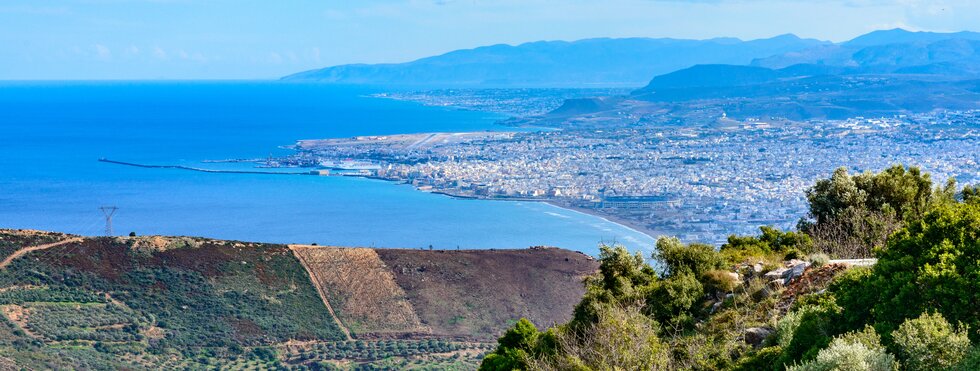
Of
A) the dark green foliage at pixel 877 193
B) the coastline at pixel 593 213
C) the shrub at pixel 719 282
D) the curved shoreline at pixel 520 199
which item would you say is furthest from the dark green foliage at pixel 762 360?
the curved shoreline at pixel 520 199

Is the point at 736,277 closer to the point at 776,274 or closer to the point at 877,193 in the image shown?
the point at 776,274

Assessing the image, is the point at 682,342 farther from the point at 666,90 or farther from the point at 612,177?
the point at 666,90

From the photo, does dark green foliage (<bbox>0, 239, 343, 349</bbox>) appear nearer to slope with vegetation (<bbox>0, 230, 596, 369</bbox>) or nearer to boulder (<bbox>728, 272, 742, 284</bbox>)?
slope with vegetation (<bbox>0, 230, 596, 369</bbox>)

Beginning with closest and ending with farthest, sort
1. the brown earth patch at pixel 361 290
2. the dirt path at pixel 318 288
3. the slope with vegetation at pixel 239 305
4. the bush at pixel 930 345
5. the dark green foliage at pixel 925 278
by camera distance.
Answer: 1. the bush at pixel 930 345
2. the dark green foliage at pixel 925 278
3. the slope with vegetation at pixel 239 305
4. the dirt path at pixel 318 288
5. the brown earth patch at pixel 361 290

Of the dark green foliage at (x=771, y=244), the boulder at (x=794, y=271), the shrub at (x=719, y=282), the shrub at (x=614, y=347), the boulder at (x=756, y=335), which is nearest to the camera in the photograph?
the shrub at (x=614, y=347)

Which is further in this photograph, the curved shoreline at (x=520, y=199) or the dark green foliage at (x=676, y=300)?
the curved shoreline at (x=520, y=199)

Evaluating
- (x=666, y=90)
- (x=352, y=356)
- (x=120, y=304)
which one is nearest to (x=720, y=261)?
(x=352, y=356)

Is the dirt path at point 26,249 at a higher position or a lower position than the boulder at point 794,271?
lower

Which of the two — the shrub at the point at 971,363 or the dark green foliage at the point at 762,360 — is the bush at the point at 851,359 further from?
the dark green foliage at the point at 762,360

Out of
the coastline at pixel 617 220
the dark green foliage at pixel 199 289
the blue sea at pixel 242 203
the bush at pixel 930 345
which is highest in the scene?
the bush at pixel 930 345
